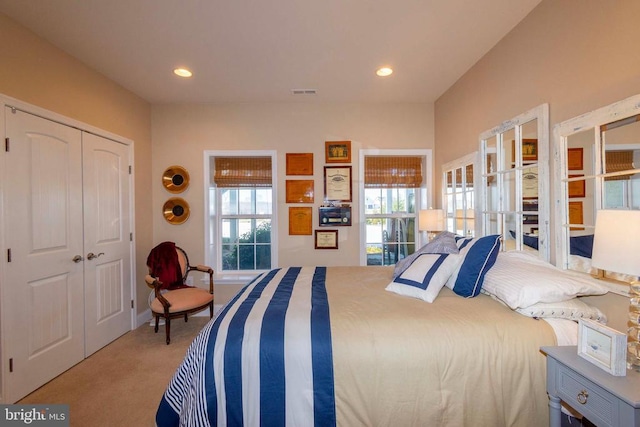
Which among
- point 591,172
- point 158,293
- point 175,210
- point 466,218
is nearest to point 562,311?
point 591,172

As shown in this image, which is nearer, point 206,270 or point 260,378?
point 260,378

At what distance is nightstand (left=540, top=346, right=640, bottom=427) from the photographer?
1.04 metres

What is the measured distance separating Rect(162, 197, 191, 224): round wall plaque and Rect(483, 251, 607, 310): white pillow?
137 inches

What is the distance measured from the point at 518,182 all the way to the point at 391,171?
1.81 meters

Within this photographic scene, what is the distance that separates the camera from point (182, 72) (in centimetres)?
298

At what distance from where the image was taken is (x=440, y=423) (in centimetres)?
137

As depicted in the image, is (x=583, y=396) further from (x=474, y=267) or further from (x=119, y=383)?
(x=119, y=383)

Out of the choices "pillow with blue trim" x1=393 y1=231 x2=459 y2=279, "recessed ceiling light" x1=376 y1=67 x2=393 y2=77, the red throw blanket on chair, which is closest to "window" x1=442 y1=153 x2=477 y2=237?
"pillow with blue trim" x1=393 y1=231 x2=459 y2=279

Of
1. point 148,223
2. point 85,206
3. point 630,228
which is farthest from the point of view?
point 148,223

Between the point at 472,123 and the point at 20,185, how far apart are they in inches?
154

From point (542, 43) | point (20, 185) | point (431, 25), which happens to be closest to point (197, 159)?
point (20, 185)

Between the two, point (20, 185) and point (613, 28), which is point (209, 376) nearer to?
point (20, 185)

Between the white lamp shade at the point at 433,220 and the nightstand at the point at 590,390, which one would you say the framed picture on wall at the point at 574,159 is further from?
the white lamp shade at the point at 433,220

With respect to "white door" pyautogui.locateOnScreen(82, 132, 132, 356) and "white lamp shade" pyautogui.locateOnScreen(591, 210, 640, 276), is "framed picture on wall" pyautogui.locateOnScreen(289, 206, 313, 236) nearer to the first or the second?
"white door" pyautogui.locateOnScreen(82, 132, 132, 356)
